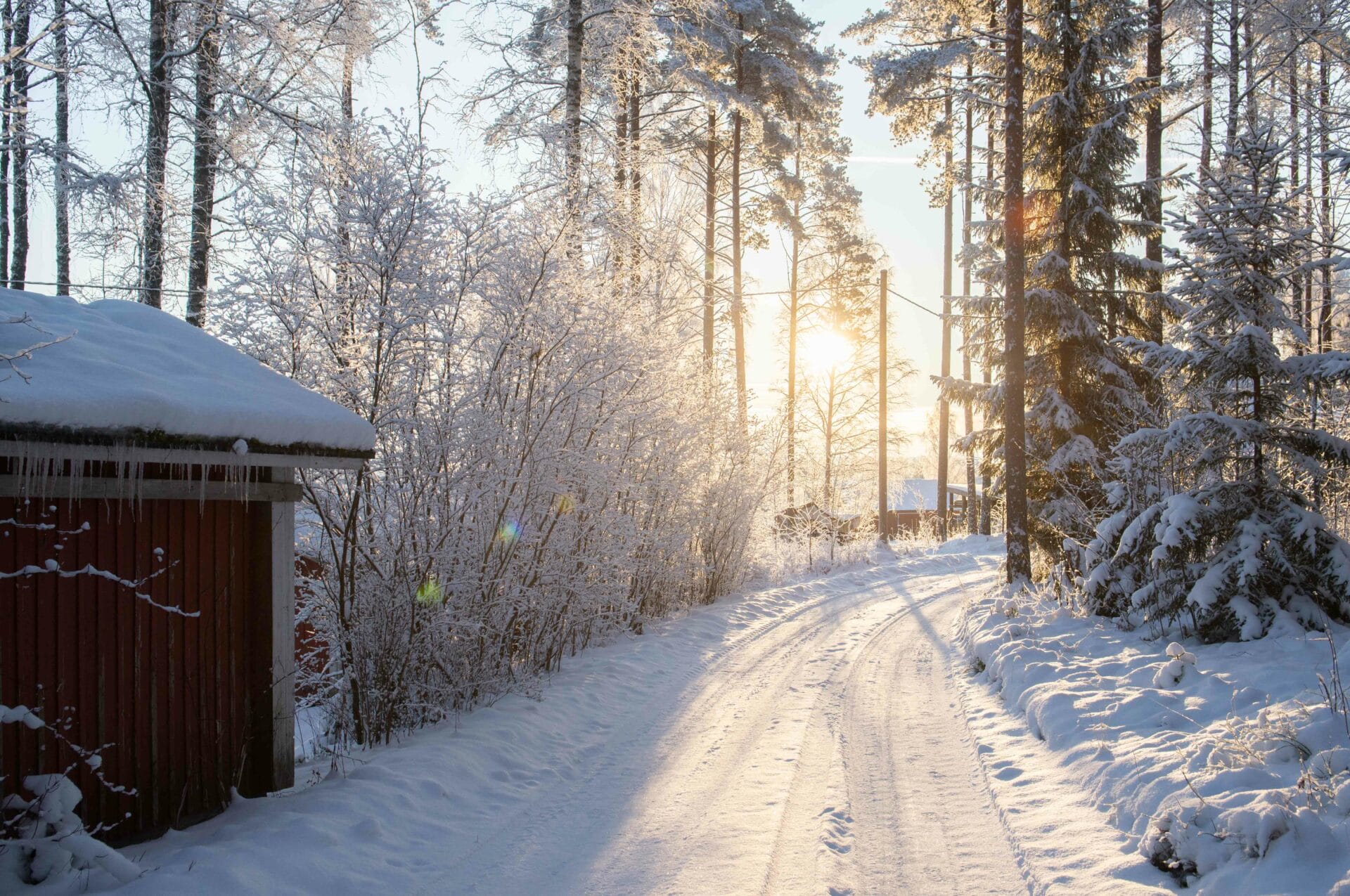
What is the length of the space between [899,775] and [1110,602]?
4.52 m

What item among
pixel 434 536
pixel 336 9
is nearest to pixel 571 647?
pixel 434 536

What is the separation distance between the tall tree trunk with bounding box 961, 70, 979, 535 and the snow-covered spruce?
594cm

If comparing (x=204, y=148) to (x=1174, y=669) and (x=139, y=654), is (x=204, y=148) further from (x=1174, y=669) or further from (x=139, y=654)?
(x=1174, y=669)

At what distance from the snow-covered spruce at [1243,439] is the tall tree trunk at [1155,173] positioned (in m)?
5.07

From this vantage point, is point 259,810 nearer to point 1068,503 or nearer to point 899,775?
point 899,775

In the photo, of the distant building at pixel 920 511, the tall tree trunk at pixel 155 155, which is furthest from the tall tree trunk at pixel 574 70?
the distant building at pixel 920 511

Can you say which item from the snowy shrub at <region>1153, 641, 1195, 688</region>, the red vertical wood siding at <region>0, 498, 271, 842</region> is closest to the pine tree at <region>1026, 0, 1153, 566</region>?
the snowy shrub at <region>1153, 641, 1195, 688</region>

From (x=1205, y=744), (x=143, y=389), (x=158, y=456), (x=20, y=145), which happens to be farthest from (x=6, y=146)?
(x=1205, y=744)

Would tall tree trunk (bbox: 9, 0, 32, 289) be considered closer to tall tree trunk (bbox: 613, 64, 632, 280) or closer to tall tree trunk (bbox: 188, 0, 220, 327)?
tall tree trunk (bbox: 188, 0, 220, 327)

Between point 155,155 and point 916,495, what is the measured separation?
94.4 ft

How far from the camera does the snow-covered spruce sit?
646cm

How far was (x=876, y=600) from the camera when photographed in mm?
13453

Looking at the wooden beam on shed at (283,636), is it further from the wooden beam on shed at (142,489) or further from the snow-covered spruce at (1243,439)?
the snow-covered spruce at (1243,439)

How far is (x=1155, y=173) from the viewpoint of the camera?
1377cm
